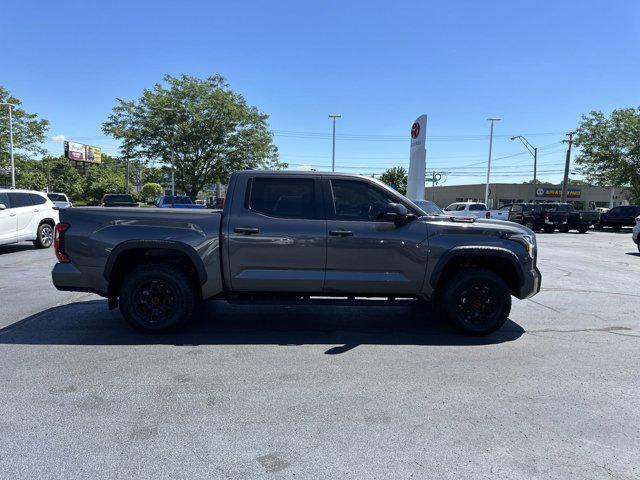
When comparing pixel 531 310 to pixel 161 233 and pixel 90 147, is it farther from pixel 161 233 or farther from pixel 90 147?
pixel 90 147

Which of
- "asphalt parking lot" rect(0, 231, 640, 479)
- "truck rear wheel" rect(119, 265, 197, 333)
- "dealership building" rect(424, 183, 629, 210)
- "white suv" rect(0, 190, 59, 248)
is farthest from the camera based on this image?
"dealership building" rect(424, 183, 629, 210)

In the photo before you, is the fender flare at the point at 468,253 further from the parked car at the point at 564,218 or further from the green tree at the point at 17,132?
the green tree at the point at 17,132

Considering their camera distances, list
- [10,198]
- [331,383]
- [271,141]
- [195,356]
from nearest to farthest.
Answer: [331,383]
[195,356]
[10,198]
[271,141]

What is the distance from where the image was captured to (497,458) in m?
2.91

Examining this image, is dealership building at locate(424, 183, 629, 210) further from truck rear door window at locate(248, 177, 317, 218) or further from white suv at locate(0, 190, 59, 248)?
truck rear door window at locate(248, 177, 317, 218)

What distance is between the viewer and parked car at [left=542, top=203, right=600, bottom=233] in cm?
2611

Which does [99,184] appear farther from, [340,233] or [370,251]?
[370,251]

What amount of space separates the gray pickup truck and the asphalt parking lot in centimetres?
48

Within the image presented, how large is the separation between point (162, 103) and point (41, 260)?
77.5 ft

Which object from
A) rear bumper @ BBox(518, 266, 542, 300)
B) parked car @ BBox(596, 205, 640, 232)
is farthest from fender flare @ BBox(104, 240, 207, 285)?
parked car @ BBox(596, 205, 640, 232)

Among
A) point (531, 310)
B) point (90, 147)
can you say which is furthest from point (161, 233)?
point (90, 147)

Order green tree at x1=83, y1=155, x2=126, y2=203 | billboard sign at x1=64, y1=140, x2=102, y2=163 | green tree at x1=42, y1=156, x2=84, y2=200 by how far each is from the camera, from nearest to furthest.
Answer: green tree at x1=42, y1=156, x2=84, y2=200 < green tree at x1=83, y1=155, x2=126, y2=203 < billboard sign at x1=64, y1=140, x2=102, y2=163

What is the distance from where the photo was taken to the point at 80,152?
250 feet

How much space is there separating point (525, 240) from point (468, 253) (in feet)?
2.45
